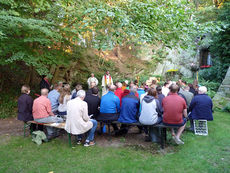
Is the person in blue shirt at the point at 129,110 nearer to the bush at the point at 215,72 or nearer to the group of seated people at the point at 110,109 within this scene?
the group of seated people at the point at 110,109

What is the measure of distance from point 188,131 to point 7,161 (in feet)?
17.0

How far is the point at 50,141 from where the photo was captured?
5.17m

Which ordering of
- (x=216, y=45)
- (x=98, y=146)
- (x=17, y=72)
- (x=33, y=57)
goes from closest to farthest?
(x=98, y=146)
(x=33, y=57)
(x=17, y=72)
(x=216, y=45)

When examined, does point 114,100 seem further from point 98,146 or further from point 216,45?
point 216,45

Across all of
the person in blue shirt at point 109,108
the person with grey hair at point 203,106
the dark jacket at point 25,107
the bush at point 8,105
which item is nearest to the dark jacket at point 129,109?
the person in blue shirt at point 109,108

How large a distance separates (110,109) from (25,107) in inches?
97.2

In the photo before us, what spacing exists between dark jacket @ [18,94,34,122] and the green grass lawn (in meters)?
0.67

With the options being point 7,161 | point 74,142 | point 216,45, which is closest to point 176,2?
point 74,142

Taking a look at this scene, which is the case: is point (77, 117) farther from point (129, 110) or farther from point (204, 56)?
point (204, 56)

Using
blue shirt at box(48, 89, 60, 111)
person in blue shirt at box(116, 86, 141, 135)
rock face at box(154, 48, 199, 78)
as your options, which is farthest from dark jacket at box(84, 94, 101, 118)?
rock face at box(154, 48, 199, 78)

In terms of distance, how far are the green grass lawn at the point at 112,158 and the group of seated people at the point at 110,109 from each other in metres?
0.47

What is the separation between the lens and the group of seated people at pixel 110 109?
4500 millimetres

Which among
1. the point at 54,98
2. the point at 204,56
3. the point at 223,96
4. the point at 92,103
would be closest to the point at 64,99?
the point at 54,98

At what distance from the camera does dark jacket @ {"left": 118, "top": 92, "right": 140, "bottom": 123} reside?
4.96 m
